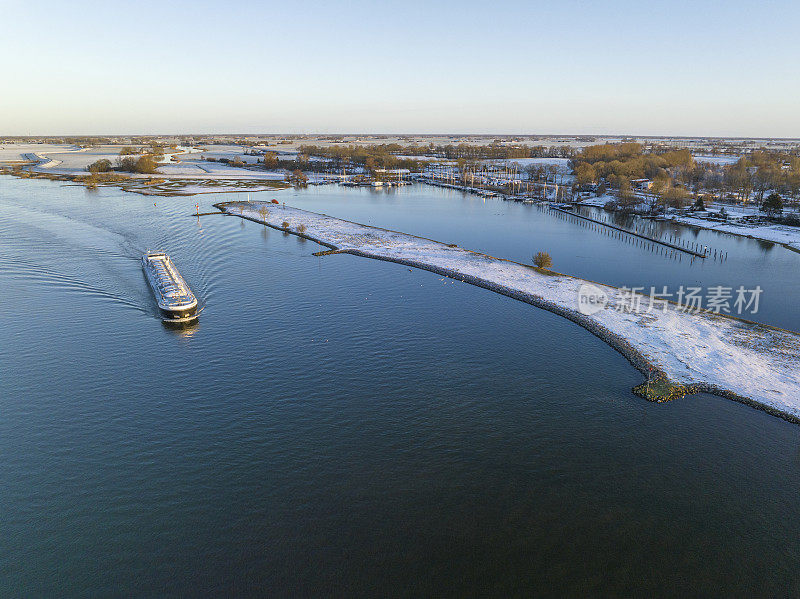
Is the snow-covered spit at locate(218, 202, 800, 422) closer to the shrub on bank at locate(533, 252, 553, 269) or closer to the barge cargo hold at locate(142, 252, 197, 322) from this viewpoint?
the shrub on bank at locate(533, 252, 553, 269)

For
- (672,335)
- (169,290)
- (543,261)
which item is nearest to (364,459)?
(672,335)

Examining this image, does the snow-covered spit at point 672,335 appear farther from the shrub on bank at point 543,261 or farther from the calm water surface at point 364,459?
the calm water surface at point 364,459

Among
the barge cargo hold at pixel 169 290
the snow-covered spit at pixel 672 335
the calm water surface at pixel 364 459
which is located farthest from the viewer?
the barge cargo hold at pixel 169 290

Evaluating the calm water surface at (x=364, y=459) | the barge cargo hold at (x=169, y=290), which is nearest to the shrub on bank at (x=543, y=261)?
the calm water surface at (x=364, y=459)

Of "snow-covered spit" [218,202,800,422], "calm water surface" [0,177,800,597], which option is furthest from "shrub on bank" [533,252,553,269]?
"calm water surface" [0,177,800,597]

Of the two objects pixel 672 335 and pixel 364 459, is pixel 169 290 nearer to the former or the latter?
pixel 364 459

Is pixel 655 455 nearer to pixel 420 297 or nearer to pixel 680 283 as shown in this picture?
pixel 420 297
